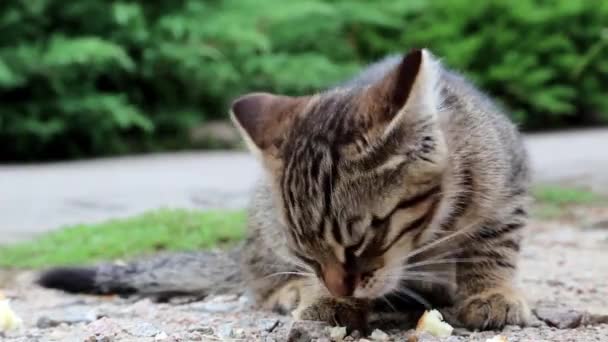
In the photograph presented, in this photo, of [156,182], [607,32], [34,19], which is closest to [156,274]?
→ [156,182]

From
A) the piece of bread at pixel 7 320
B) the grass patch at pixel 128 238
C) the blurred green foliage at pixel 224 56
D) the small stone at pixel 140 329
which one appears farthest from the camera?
the blurred green foliage at pixel 224 56

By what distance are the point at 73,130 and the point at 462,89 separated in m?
9.04

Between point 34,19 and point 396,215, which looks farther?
point 34,19

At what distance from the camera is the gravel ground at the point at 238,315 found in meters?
3.42

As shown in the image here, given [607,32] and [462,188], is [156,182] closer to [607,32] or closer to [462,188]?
[462,188]

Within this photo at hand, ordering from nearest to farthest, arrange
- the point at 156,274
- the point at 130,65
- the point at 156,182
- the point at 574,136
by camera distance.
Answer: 1. the point at 156,274
2. the point at 156,182
3. the point at 130,65
4. the point at 574,136

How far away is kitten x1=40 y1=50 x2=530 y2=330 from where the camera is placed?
320cm

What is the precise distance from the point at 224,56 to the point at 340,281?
421 inches

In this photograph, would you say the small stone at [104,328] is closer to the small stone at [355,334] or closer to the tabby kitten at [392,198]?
the tabby kitten at [392,198]

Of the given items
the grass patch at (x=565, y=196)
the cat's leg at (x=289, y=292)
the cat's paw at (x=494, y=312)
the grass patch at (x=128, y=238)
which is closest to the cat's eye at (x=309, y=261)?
the cat's leg at (x=289, y=292)

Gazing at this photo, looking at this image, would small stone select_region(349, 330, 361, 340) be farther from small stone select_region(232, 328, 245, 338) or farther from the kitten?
small stone select_region(232, 328, 245, 338)

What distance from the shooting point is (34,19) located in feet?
40.9

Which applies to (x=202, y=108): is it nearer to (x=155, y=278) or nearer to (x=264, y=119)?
(x=155, y=278)

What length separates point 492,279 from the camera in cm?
388
